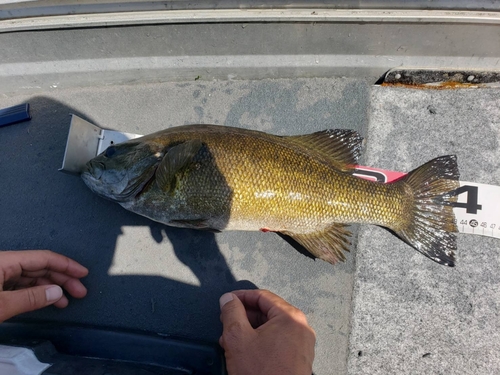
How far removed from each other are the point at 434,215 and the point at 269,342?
1.26 meters

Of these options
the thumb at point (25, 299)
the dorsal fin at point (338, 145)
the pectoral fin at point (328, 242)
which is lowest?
the thumb at point (25, 299)

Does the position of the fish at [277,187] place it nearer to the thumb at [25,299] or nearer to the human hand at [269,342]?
the human hand at [269,342]

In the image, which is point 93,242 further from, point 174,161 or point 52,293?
point 174,161

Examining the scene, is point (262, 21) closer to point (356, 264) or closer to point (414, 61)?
point (414, 61)

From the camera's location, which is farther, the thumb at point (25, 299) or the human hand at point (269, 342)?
the thumb at point (25, 299)

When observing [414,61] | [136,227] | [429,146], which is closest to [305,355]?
[136,227]

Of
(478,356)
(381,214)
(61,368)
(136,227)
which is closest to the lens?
(61,368)

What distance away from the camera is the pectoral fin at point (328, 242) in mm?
1875

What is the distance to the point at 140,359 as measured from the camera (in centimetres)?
192

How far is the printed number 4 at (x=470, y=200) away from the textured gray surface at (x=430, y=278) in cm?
8

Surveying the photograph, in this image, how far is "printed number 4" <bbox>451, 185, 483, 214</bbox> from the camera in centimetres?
198

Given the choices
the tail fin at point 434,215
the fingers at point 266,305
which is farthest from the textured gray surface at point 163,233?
the tail fin at point 434,215

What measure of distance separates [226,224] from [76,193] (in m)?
1.11

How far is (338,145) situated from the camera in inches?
74.4
